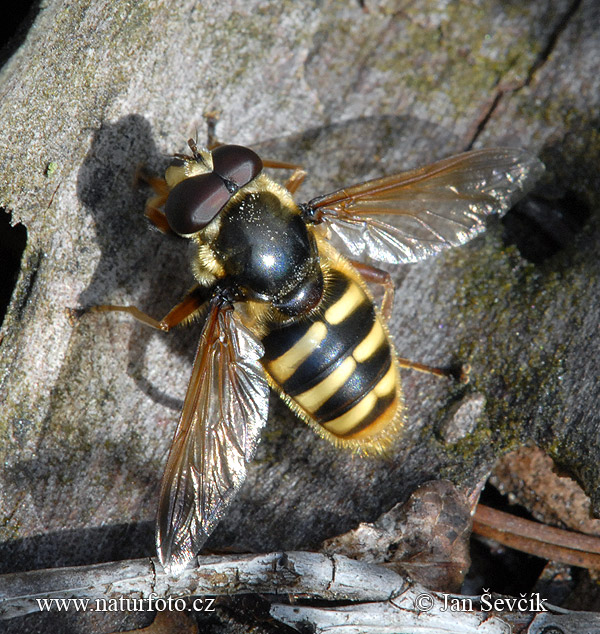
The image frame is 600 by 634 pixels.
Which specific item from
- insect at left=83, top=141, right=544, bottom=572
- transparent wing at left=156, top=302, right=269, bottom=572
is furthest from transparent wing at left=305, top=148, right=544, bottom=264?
transparent wing at left=156, top=302, right=269, bottom=572

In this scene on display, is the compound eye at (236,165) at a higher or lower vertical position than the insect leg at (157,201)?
higher

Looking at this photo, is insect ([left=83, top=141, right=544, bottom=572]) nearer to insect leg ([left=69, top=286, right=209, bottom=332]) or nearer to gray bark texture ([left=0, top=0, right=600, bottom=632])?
insect leg ([left=69, top=286, right=209, bottom=332])

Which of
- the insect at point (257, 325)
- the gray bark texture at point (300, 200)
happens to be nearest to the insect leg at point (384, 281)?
the insect at point (257, 325)

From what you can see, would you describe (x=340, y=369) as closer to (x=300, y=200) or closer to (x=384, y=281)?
(x=384, y=281)

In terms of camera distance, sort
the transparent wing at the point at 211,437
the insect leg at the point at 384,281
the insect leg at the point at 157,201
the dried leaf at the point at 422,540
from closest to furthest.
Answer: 1. the transparent wing at the point at 211,437
2. the dried leaf at the point at 422,540
3. the insect leg at the point at 157,201
4. the insect leg at the point at 384,281

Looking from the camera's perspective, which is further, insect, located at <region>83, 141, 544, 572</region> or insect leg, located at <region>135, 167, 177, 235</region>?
insect leg, located at <region>135, 167, 177, 235</region>

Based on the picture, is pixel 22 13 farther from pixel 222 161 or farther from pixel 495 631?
pixel 495 631

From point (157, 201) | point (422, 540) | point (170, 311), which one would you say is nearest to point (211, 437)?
point (170, 311)

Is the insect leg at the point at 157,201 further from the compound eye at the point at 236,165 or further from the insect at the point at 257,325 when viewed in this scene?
the compound eye at the point at 236,165
